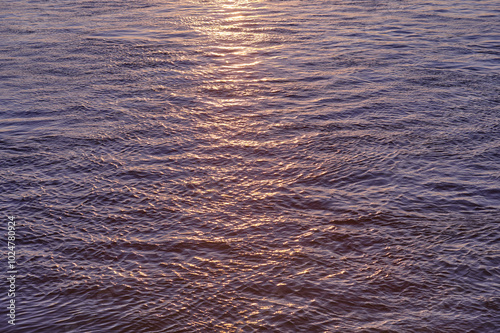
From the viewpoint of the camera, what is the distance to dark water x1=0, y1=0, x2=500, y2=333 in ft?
15.2

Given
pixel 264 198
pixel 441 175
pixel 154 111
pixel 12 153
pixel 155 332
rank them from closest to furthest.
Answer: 1. pixel 155 332
2. pixel 264 198
3. pixel 441 175
4. pixel 12 153
5. pixel 154 111

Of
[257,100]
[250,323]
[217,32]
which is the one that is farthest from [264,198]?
[217,32]

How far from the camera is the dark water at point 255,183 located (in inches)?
183

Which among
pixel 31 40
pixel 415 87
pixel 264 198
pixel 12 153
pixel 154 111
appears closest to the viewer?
pixel 264 198

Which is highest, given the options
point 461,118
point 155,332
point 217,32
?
point 217,32

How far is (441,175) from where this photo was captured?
669 cm

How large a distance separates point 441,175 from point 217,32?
8959 millimetres

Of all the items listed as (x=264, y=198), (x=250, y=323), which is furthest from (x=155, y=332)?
(x=264, y=198)

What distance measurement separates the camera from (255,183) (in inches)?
261

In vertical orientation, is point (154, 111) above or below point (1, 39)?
below

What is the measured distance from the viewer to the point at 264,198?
6.27 meters

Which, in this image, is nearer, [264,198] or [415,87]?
[264,198]

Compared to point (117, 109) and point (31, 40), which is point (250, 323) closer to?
point (117, 109)

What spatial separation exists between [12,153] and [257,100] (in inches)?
160
